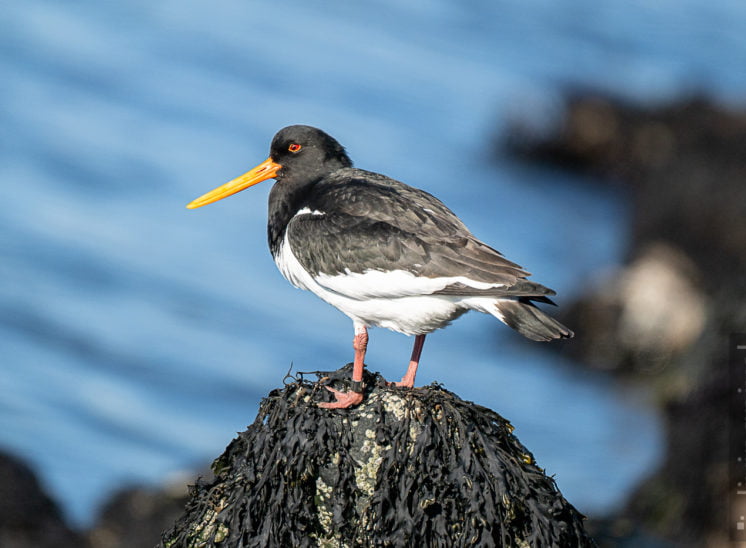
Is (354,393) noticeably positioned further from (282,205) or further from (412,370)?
(282,205)

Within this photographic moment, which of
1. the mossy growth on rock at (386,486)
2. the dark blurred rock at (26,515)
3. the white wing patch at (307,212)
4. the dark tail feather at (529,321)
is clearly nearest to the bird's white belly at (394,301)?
the dark tail feather at (529,321)

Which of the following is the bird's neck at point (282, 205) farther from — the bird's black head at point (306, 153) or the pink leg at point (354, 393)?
the pink leg at point (354, 393)

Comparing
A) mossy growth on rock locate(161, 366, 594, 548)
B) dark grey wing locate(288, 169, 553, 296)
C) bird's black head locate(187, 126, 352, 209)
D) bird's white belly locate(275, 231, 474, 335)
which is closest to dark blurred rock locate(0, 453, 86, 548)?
mossy growth on rock locate(161, 366, 594, 548)

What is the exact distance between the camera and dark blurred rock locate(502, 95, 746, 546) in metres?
9.15

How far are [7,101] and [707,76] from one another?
613 inches

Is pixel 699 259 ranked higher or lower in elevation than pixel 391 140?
lower

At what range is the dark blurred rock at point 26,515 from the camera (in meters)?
8.02

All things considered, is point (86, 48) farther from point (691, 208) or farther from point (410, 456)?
point (410, 456)

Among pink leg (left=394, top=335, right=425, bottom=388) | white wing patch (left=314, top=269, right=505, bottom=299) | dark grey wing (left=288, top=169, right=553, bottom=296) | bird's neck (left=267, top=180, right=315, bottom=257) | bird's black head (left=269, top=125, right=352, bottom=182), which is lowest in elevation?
pink leg (left=394, top=335, right=425, bottom=388)

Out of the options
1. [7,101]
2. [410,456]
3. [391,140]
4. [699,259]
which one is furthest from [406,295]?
[7,101]

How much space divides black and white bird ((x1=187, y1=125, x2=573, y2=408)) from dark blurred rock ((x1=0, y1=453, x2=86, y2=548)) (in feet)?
11.9

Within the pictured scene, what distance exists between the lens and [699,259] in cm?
1423

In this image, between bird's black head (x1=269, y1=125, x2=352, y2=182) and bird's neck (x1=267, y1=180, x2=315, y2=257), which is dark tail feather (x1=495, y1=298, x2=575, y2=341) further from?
bird's black head (x1=269, y1=125, x2=352, y2=182)

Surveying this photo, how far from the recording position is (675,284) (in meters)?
13.6
